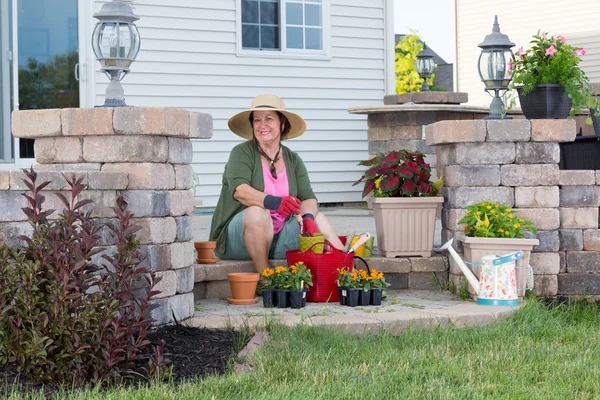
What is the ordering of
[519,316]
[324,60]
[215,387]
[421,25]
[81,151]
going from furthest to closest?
[421,25] < [324,60] < [519,316] < [81,151] < [215,387]

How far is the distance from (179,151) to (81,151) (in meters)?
0.50

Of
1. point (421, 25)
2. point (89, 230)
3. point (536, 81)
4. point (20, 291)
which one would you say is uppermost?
point (421, 25)

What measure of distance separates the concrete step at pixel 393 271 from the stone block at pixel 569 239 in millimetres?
713

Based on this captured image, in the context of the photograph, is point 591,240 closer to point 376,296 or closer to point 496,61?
point 496,61

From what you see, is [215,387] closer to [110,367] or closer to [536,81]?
[110,367]

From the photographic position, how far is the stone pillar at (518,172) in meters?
5.61

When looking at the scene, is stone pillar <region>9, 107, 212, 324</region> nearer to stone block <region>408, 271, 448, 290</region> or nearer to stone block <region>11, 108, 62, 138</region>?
stone block <region>11, 108, 62, 138</region>

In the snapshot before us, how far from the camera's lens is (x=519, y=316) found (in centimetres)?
491

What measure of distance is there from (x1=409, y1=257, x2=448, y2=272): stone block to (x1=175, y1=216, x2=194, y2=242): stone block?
1574mm

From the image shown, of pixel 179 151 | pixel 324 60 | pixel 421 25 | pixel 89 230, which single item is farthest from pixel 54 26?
pixel 421 25

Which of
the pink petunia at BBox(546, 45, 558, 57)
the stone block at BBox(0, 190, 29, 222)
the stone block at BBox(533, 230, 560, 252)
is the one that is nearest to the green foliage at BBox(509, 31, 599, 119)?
the pink petunia at BBox(546, 45, 558, 57)

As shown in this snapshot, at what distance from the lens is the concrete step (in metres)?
5.53

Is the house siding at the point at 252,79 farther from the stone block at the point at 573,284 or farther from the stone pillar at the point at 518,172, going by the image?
the stone block at the point at 573,284

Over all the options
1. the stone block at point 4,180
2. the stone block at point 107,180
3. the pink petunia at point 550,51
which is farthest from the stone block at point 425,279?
the stone block at point 4,180
